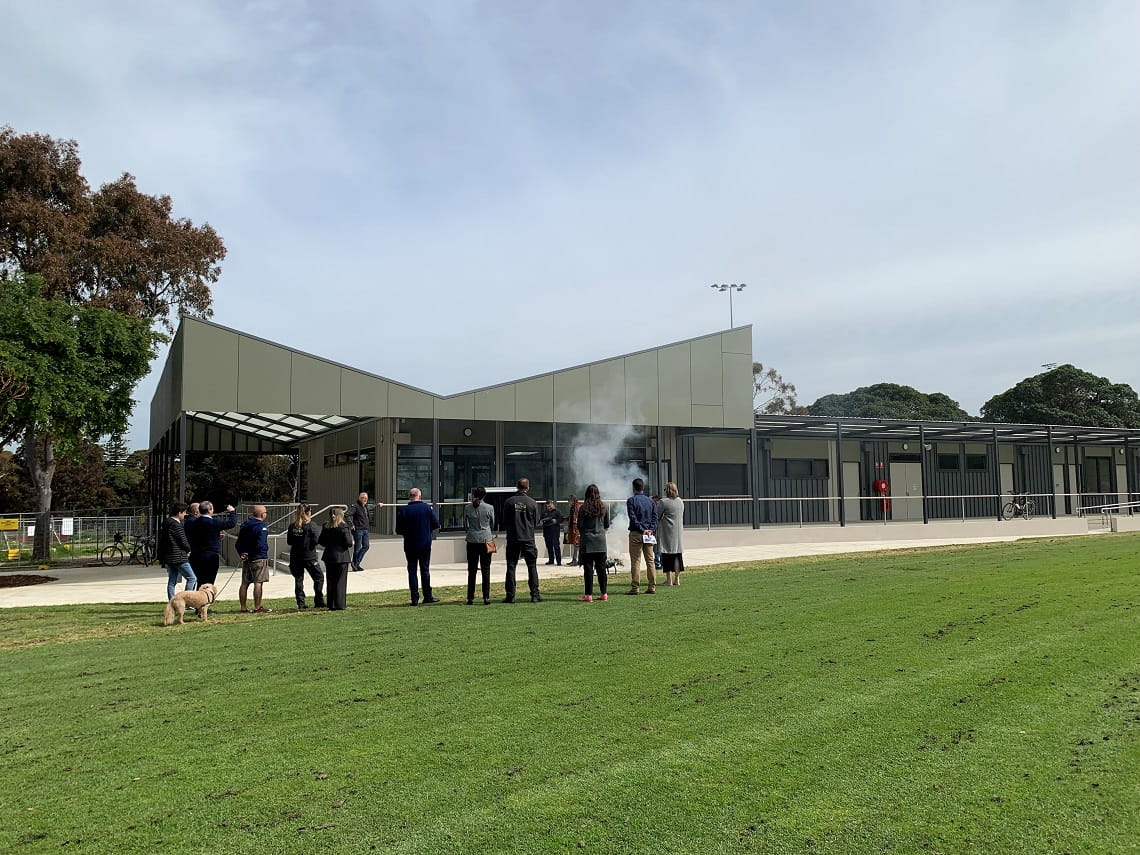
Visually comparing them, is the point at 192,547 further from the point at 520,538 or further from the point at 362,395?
the point at 362,395

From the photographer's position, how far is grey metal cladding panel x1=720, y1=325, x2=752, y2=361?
72.6 ft

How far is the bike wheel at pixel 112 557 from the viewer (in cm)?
2088

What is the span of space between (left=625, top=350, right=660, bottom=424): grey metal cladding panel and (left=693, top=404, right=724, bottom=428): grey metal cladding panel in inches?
43.7

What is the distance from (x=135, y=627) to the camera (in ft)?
31.9

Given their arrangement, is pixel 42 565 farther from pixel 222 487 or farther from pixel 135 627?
pixel 222 487

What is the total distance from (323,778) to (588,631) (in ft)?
14.3

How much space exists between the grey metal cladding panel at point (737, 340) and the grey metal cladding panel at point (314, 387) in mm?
10067

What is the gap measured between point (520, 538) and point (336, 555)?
95.0 inches

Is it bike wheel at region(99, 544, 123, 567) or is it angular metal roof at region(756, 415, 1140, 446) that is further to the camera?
angular metal roof at region(756, 415, 1140, 446)

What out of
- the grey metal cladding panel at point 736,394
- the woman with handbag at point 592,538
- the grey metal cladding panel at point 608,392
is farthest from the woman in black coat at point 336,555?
the grey metal cladding panel at point 736,394

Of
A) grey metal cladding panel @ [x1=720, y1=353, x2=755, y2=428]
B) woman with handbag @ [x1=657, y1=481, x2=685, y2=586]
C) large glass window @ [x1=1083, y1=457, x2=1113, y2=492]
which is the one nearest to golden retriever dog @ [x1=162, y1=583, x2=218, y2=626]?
woman with handbag @ [x1=657, y1=481, x2=685, y2=586]

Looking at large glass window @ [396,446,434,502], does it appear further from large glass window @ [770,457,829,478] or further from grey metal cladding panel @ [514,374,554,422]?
large glass window @ [770,457,829,478]

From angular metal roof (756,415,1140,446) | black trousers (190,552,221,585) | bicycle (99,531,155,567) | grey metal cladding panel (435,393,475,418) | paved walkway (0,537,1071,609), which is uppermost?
grey metal cladding panel (435,393,475,418)

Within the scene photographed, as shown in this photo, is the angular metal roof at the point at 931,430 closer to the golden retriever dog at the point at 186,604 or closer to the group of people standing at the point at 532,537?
the group of people standing at the point at 532,537
